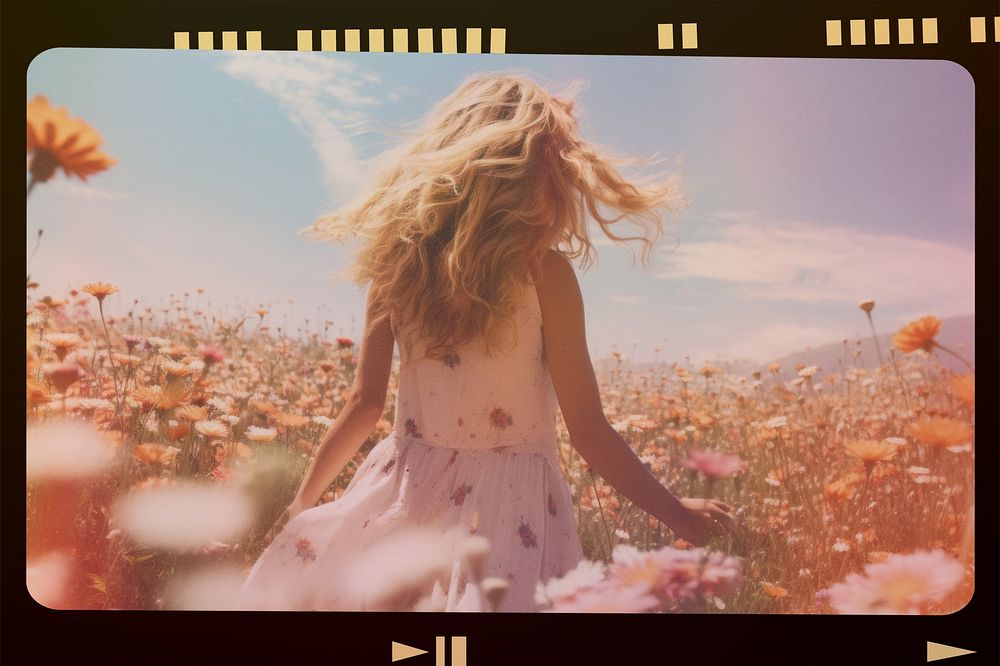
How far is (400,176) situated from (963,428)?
1.49 metres

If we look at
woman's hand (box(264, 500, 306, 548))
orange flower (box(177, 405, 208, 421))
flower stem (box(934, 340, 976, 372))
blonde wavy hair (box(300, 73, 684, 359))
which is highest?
blonde wavy hair (box(300, 73, 684, 359))

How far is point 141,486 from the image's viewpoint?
1.89 m

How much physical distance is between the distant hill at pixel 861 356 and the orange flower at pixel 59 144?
1.27 m

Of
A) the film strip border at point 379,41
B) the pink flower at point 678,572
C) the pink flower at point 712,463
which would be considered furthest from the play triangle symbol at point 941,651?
the film strip border at point 379,41

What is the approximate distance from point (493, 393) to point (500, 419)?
0.06 m

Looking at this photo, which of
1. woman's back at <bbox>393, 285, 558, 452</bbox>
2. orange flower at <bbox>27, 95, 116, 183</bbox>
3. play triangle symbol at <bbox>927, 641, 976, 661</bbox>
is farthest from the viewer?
play triangle symbol at <bbox>927, 641, 976, 661</bbox>

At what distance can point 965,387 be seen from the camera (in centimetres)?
194

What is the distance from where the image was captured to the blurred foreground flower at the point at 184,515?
1878 millimetres

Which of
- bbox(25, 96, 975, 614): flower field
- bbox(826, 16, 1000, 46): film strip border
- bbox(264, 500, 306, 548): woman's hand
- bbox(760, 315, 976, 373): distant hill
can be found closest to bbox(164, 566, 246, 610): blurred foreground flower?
bbox(25, 96, 975, 614): flower field

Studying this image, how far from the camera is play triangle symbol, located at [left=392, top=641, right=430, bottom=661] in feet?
6.19

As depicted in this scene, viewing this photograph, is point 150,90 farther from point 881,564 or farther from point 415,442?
point 881,564

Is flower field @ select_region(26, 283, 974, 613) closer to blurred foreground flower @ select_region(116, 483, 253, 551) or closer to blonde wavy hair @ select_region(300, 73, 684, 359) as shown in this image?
blurred foreground flower @ select_region(116, 483, 253, 551)

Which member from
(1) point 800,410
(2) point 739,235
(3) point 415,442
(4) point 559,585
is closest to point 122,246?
(3) point 415,442

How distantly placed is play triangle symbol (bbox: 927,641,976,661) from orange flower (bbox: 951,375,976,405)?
1.98ft
